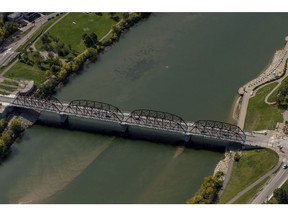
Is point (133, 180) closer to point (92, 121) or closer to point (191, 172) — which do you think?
point (191, 172)

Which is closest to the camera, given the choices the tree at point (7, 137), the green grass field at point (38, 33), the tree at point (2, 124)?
the tree at point (7, 137)

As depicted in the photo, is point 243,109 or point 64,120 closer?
point 243,109

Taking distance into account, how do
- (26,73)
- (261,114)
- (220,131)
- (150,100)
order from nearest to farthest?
(220,131), (261,114), (150,100), (26,73)

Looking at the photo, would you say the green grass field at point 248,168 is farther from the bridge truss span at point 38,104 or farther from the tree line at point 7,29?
the tree line at point 7,29

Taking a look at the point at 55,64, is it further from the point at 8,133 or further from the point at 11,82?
the point at 8,133

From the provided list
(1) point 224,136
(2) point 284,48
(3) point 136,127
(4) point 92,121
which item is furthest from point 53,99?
(2) point 284,48

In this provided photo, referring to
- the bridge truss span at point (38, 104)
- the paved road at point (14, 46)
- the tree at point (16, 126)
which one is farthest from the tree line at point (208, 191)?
the paved road at point (14, 46)

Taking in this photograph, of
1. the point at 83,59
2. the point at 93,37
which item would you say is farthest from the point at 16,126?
the point at 93,37

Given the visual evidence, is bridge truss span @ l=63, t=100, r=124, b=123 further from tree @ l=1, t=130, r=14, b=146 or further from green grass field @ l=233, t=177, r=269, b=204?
green grass field @ l=233, t=177, r=269, b=204
